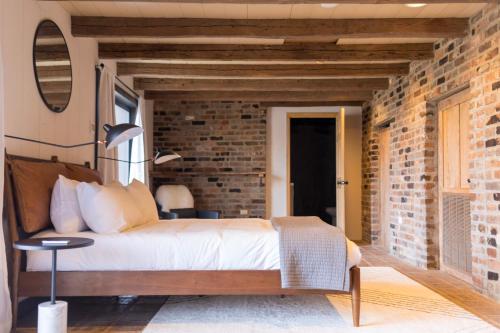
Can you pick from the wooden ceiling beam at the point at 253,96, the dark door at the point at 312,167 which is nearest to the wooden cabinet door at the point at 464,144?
the wooden ceiling beam at the point at 253,96

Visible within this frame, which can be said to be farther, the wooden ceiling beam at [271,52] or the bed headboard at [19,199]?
the wooden ceiling beam at [271,52]

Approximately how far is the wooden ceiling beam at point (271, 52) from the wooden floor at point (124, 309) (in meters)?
2.42

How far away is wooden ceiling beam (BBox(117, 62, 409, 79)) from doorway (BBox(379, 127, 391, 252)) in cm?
132

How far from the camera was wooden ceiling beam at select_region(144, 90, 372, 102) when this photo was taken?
21.9 ft

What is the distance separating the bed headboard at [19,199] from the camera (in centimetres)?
275

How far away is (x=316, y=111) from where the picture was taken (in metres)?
7.58

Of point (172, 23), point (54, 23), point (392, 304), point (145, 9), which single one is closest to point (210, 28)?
point (172, 23)

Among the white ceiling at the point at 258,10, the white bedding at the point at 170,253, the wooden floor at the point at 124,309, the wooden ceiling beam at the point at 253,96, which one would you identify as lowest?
the wooden floor at the point at 124,309

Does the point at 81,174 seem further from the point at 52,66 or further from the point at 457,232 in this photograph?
the point at 457,232

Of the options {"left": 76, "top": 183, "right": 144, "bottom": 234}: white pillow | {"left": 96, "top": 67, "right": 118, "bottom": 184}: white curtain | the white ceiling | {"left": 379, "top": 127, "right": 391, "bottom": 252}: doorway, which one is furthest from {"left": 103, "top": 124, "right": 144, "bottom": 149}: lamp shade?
{"left": 379, "top": 127, "right": 391, "bottom": 252}: doorway

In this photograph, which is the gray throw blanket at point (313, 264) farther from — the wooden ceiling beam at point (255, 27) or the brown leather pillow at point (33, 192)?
the wooden ceiling beam at point (255, 27)

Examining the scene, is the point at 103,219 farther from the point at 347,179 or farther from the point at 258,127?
the point at 347,179

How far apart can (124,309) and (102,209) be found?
854 millimetres

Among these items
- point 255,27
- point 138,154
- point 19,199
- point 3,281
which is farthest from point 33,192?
point 138,154
